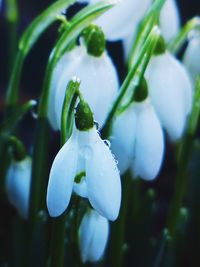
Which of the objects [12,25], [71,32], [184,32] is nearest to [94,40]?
[71,32]

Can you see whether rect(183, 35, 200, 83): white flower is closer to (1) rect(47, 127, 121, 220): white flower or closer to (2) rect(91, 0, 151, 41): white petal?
A: (2) rect(91, 0, 151, 41): white petal

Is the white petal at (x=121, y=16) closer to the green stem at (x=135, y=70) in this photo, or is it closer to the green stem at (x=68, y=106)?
the green stem at (x=135, y=70)

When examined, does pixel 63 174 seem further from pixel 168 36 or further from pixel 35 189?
pixel 168 36

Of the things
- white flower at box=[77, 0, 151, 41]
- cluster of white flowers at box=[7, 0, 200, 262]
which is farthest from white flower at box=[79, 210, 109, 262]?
white flower at box=[77, 0, 151, 41]

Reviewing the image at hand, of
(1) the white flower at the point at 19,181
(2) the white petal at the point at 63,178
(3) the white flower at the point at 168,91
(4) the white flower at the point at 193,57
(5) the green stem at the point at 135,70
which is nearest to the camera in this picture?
(2) the white petal at the point at 63,178

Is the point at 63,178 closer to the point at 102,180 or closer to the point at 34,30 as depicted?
the point at 102,180

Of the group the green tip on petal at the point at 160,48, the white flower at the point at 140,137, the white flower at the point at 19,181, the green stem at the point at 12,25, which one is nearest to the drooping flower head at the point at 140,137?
the white flower at the point at 140,137

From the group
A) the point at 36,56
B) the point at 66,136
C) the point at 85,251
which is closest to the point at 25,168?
the point at 85,251
